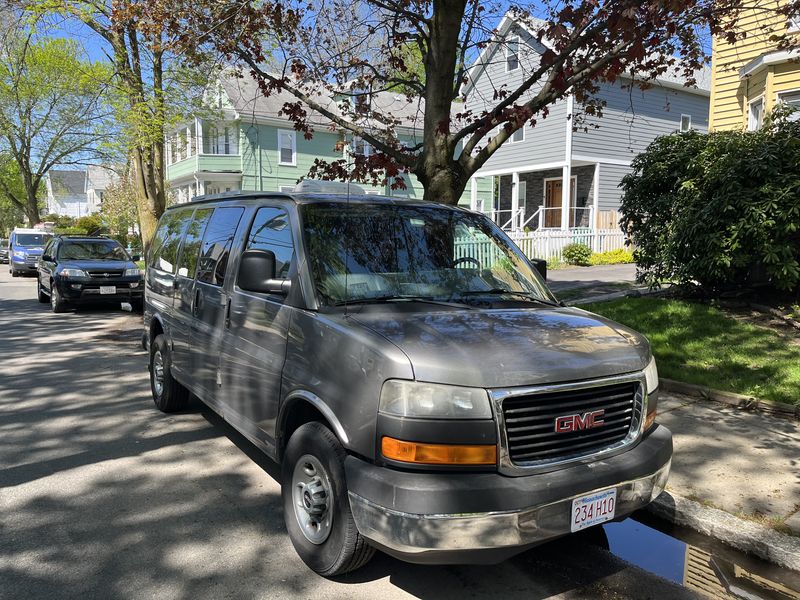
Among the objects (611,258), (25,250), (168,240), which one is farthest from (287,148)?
(168,240)

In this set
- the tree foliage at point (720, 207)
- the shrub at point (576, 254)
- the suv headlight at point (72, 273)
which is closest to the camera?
the tree foliage at point (720, 207)

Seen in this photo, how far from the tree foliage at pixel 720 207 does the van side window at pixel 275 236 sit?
6.63m

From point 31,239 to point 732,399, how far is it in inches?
1162

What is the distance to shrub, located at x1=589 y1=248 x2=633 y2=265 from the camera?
67.0 ft

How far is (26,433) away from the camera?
5359 mm

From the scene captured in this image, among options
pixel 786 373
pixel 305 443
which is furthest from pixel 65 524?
pixel 786 373

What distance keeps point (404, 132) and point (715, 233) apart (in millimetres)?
25609

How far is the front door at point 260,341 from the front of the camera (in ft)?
11.7

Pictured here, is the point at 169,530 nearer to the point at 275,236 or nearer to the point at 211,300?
the point at 211,300

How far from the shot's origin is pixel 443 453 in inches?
102

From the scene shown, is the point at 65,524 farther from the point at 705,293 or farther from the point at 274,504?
the point at 705,293

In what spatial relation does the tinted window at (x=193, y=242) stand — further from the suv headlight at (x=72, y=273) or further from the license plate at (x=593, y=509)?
the suv headlight at (x=72, y=273)

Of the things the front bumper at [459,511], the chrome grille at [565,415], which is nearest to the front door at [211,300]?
the front bumper at [459,511]

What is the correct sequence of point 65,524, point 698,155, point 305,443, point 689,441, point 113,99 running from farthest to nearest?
point 113,99 < point 698,155 < point 689,441 < point 65,524 < point 305,443
